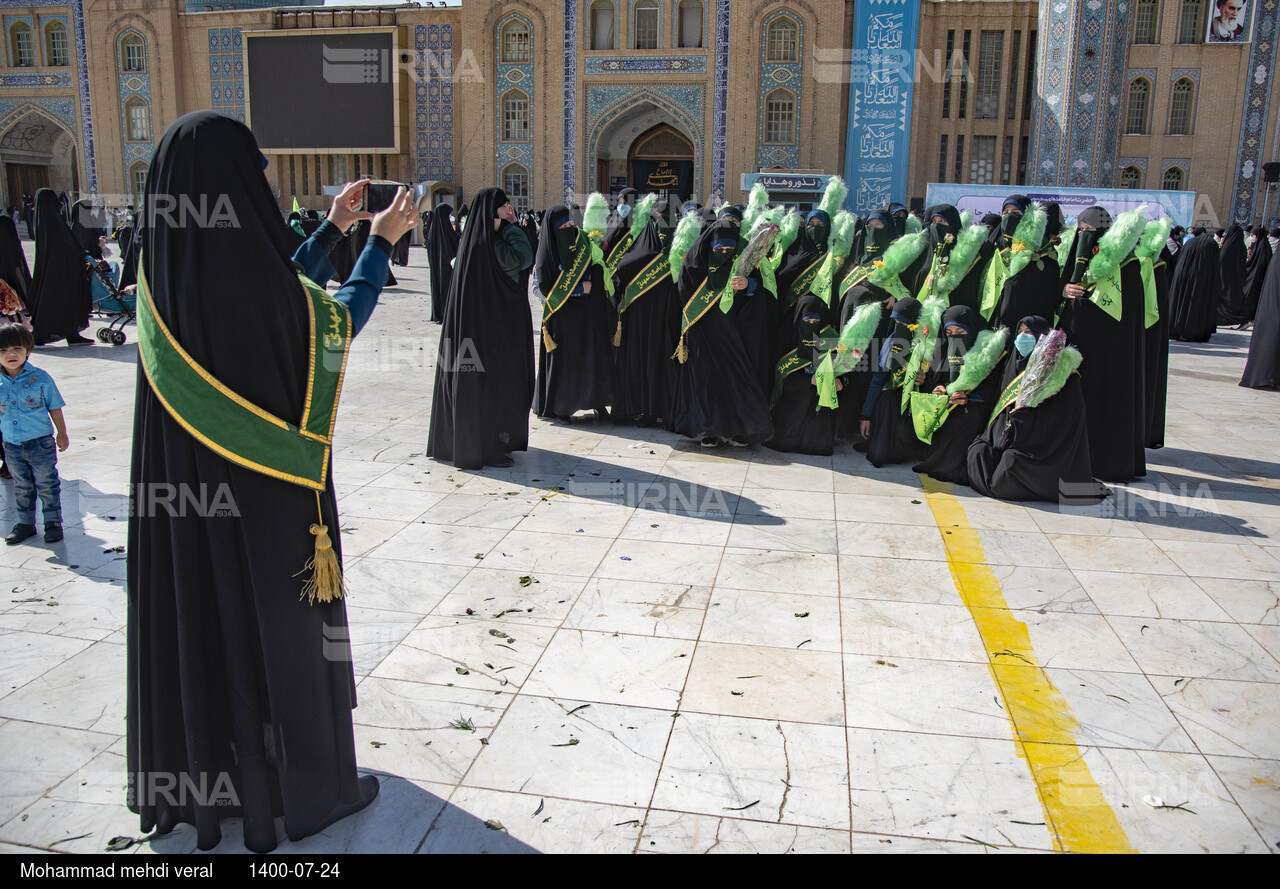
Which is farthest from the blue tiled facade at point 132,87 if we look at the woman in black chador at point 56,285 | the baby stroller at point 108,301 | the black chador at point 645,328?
the black chador at point 645,328

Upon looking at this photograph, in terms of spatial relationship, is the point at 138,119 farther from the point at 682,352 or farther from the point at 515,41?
the point at 682,352

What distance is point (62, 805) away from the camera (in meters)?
2.51

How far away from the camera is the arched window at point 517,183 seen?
30.0 metres

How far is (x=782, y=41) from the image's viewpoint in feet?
90.7

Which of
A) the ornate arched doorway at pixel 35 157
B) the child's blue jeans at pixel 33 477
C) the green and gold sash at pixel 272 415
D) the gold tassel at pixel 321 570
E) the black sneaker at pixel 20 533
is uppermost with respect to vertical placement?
the ornate arched doorway at pixel 35 157

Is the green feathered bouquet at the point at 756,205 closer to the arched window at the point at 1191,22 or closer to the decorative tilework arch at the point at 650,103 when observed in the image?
the decorative tilework arch at the point at 650,103

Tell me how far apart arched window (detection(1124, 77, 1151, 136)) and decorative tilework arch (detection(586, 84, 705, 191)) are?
12.5 metres

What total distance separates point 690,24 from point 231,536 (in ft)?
95.4

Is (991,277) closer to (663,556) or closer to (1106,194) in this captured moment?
(663,556)

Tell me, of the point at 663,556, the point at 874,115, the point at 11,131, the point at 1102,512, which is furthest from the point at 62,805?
the point at 11,131

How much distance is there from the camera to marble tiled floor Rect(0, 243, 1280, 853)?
8.34 ft

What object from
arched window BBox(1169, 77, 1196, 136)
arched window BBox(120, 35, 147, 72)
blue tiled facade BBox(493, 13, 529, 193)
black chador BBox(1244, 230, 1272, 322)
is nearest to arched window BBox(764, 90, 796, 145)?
blue tiled facade BBox(493, 13, 529, 193)

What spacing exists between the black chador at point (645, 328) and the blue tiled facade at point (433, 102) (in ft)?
81.7

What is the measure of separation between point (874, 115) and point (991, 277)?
809 inches
